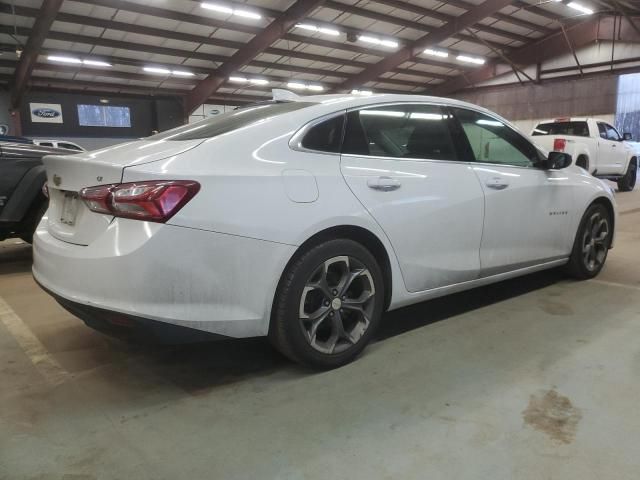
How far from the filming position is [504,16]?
17625mm

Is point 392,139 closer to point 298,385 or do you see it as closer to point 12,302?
point 298,385

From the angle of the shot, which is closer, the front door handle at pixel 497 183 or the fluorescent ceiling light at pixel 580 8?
the front door handle at pixel 497 183

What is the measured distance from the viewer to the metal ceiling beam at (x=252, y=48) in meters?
13.9

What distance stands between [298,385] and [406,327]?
3.23 ft

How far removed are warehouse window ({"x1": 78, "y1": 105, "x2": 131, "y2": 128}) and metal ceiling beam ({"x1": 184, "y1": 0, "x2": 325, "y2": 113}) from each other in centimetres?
272

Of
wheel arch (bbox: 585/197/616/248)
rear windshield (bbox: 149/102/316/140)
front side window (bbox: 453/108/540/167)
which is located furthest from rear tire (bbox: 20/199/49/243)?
wheel arch (bbox: 585/197/616/248)

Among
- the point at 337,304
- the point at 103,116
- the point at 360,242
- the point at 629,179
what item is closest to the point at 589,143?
the point at 629,179

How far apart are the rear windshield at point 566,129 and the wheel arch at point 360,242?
9.53 meters

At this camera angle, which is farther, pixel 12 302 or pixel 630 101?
pixel 630 101

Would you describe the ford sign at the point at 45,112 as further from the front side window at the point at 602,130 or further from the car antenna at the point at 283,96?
the car antenna at the point at 283,96

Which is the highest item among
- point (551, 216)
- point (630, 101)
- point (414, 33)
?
point (414, 33)

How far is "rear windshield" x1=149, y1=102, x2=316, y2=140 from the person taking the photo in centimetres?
232

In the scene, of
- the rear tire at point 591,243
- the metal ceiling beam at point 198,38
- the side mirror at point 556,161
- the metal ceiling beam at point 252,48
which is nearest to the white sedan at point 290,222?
the side mirror at point 556,161

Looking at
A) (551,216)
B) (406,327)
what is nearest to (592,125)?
(551,216)
